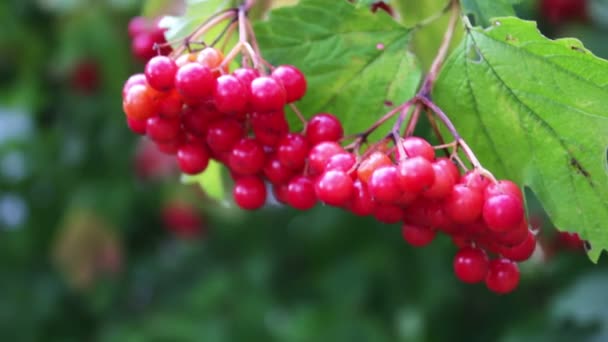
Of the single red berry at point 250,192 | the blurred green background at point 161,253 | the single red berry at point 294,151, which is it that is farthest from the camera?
the blurred green background at point 161,253

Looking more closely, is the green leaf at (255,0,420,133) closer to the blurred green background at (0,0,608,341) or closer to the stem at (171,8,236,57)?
the stem at (171,8,236,57)

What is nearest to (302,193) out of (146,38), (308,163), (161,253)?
(308,163)

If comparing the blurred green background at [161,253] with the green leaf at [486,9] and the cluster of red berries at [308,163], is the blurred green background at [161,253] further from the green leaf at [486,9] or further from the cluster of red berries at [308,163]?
the cluster of red berries at [308,163]

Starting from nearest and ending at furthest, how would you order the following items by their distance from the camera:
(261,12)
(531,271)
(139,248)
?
1. (261,12)
2. (531,271)
3. (139,248)

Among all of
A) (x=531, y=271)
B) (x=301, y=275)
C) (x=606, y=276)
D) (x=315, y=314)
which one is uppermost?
(x=606, y=276)

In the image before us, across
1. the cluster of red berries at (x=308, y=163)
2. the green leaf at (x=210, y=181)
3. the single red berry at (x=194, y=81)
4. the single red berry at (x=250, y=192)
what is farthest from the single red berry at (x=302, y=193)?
the green leaf at (x=210, y=181)

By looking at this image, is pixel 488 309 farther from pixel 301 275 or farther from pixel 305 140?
pixel 305 140

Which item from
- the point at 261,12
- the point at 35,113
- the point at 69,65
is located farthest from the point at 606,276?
the point at 35,113
